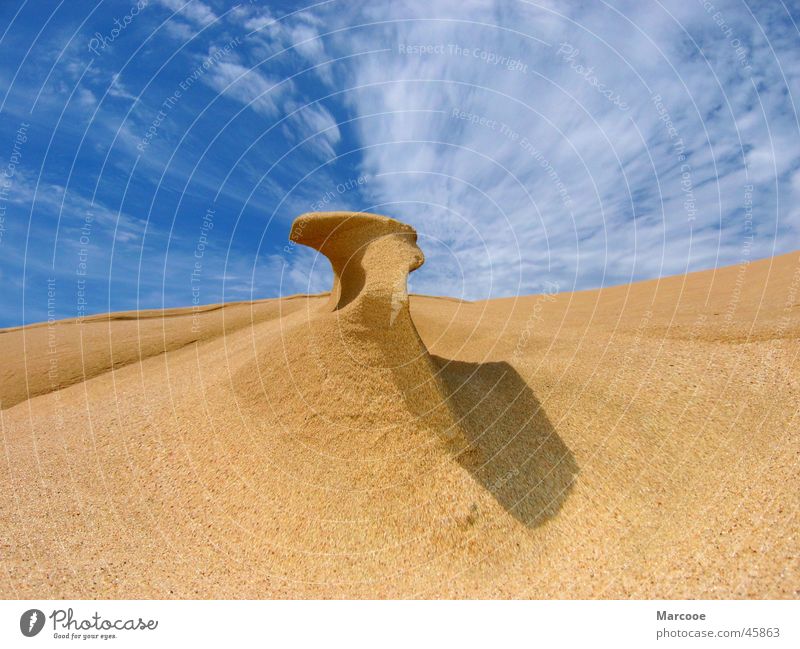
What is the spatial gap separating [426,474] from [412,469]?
249mm

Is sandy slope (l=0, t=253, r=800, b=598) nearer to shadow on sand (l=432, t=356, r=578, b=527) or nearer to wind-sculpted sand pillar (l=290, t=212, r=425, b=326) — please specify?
shadow on sand (l=432, t=356, r=578, b=527)

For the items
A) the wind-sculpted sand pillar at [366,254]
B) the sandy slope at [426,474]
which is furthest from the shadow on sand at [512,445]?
the wind-sculpted sand pillar at [366,254]

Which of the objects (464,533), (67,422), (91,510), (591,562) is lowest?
(591,562)

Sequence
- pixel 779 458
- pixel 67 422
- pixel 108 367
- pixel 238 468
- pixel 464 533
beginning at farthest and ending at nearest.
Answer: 1. pixel 108 367
2. pixel 67 422
3. pixel 238 468
4. pixel 779 458
5. pixel 464 533

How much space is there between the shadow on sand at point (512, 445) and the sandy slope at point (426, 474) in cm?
4

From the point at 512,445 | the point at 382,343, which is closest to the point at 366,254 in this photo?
the point at 382,343

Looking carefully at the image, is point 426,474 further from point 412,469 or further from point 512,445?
point 512,445

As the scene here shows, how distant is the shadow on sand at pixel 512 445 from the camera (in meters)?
6.71

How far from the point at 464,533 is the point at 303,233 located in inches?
265

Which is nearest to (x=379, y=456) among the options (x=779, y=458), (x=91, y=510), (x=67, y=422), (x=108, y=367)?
(x=91, y=510)

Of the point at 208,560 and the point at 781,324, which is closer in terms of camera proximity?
the point at 208,560

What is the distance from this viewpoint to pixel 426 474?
6.92 m

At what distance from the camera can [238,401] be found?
8852 mm

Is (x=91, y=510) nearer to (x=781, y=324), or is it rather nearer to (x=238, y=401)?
(x=238, y=401)
